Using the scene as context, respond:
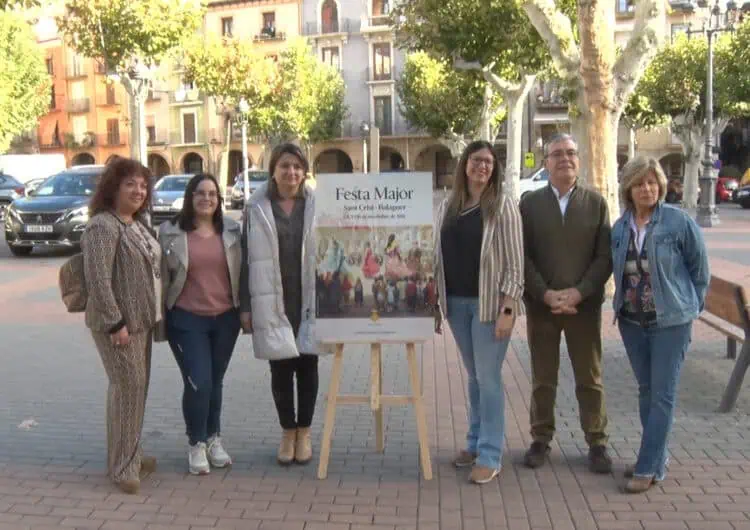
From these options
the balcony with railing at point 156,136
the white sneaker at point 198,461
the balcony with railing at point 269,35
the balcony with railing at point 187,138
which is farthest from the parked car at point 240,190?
the white sneaker at point 198,461

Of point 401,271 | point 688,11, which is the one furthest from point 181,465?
point 688,11

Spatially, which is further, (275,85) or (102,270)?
(275,85)

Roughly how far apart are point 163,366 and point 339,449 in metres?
2.79

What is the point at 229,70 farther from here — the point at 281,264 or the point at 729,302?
the point at 281,264

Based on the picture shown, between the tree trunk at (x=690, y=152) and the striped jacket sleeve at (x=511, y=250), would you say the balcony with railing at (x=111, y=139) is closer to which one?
the tree trunk at (x=690, y=152)

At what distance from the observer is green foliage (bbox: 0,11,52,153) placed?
38.9 meters

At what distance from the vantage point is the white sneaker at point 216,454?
4816 millimetres

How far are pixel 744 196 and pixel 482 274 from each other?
28.9m

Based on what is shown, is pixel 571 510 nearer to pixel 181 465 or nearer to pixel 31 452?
pixel 181 465

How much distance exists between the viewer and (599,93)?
9.77 meters

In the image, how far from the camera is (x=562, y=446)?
5.08 meters

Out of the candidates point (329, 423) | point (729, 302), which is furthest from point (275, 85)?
point (329, 423)

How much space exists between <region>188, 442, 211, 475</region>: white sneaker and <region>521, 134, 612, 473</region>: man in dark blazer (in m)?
1.84

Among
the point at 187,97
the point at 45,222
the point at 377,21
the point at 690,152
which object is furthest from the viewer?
the point at 187,97
